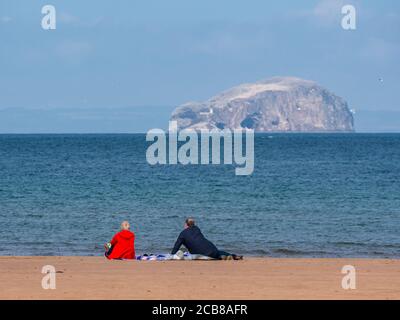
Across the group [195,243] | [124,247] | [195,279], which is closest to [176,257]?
[195,243]

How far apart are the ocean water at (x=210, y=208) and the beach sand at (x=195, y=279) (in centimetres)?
529

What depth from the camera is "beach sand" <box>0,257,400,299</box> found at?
673 inches

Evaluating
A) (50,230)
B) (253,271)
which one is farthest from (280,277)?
(50,230)

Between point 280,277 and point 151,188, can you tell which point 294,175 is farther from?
point 280,277

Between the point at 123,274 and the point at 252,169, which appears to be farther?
the point at 252,169

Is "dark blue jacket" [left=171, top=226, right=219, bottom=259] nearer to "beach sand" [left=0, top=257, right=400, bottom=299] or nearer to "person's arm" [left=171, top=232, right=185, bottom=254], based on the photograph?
"person's arm" [left=171, top=232, right=185, bottom=254]

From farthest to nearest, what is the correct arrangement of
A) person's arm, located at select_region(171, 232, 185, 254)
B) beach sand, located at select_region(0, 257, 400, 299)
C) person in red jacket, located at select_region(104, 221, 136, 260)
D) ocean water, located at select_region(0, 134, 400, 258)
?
Result: ocean water, located at select_region(0, 134, 400, 258), person in red jacket, located at select_region(104, 221, 136, 260), person's arm, located at select_region(171, 232, 185, 254), beach sand, located at select_region(0, 257, 400, 299)

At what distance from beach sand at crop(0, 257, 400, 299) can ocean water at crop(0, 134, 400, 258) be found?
17.4 feet

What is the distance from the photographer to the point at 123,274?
788 inches

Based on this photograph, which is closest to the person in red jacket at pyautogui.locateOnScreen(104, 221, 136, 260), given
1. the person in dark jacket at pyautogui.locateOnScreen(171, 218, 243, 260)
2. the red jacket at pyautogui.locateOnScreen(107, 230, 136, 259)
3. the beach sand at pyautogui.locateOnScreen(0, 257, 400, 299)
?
the red jacket at pyautogui.locateOnScreen(107, 230, 136, 259)

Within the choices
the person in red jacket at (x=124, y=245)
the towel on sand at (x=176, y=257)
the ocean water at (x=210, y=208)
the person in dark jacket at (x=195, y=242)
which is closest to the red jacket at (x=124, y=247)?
the person in red jacket at (x=124, y=245)

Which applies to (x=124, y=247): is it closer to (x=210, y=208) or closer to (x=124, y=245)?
(x=124, y=245)

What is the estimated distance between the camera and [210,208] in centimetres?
4412
